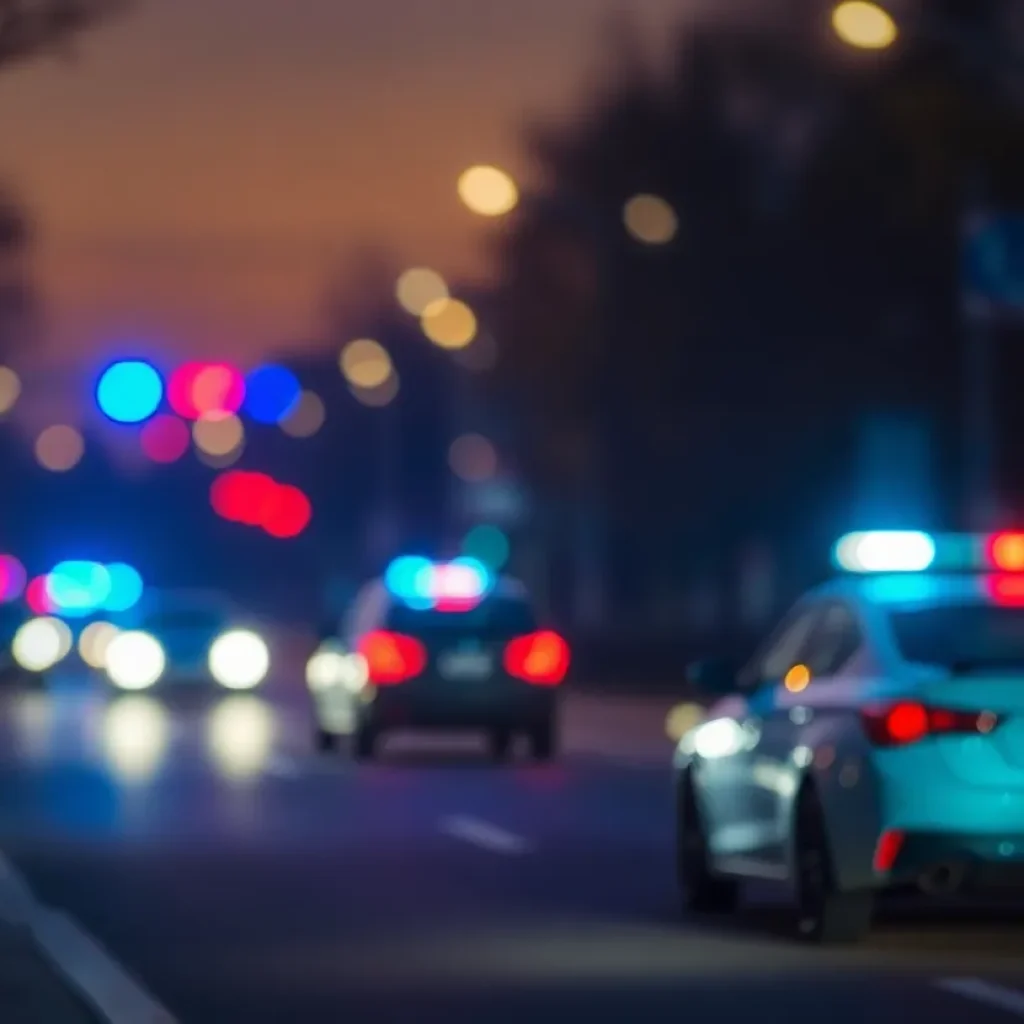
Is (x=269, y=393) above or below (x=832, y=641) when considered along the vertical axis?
above

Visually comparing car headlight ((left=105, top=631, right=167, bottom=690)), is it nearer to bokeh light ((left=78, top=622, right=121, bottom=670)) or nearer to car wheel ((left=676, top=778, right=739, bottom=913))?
bokeh light ((left=78, top=622, right=121, bottom=670))

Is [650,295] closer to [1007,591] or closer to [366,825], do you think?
[366,825]

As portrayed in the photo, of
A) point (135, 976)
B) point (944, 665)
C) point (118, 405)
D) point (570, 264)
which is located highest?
point (570, 264)

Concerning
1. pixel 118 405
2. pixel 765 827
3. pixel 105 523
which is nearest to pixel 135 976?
pixel 765 827

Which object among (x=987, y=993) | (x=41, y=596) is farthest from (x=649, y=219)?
(x=987, y=993)

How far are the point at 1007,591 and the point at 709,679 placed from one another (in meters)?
1.45

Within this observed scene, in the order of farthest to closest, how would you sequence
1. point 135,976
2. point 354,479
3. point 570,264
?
point 354,479
point 570,264
point 135,976

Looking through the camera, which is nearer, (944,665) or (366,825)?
(944,665)

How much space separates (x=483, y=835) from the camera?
2316 centimetres

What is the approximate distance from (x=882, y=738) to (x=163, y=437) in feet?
154

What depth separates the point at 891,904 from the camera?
18.4 m

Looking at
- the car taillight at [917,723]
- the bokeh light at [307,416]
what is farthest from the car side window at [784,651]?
the bokeh light at [307,416]

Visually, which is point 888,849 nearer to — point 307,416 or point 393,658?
point 393,658

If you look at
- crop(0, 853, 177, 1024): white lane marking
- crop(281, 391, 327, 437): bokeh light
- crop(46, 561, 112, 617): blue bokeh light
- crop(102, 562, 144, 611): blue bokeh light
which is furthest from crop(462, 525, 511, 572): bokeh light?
crop(0, 853, 177, 1024): white lane marking
